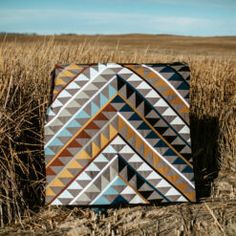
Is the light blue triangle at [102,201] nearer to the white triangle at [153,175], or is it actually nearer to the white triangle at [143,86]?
the white triangle at [153,175]

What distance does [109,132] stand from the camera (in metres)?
2.49

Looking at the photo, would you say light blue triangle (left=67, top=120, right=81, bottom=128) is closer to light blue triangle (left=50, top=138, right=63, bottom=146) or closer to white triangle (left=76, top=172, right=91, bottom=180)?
light blue triangle (left=50, top=138, right=63, bottom=146)

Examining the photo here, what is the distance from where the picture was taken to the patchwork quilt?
8.16 feet

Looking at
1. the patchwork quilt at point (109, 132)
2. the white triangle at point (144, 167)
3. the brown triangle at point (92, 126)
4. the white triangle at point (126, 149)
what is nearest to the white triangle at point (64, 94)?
the patchwork quilt at point (109, 132)

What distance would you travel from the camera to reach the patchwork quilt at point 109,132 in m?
2.49

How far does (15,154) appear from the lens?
2.54 metres

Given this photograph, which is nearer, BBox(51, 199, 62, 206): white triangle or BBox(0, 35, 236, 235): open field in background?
BBox(0, 35, 236, 235): open field in background

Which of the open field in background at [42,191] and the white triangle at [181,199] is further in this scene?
the white triangle at [181,199]

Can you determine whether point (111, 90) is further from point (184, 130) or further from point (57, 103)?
point (184, 130)

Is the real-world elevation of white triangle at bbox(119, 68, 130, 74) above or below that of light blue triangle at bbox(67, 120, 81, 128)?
above

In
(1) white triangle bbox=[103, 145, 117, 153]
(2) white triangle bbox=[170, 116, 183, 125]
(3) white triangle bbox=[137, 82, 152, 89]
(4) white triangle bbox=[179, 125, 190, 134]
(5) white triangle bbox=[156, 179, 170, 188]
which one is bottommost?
(5) white triangle bbox=[156, 179, 170, 188]

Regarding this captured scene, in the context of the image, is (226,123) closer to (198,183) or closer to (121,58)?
(198,183)

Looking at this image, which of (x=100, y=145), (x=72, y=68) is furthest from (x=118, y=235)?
(x=72, y=68)

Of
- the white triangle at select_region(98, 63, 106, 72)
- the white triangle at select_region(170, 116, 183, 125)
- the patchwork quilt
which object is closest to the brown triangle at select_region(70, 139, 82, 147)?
the patchwork quilt
